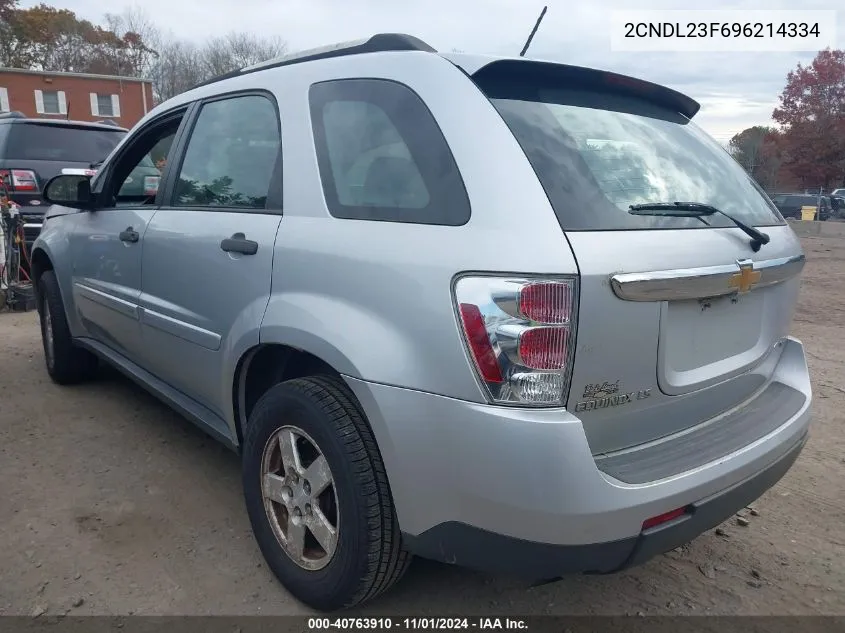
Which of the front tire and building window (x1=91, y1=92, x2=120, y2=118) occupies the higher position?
building window (x1=91, y1=92, x2=120, y2=118)

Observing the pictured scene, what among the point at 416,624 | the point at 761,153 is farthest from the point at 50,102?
the point at 761,153

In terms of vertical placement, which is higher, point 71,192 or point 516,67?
point 516,67

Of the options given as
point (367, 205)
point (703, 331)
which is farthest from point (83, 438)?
point (703, 331)

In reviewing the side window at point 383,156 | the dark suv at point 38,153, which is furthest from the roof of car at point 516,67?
the dark suv at point 38,153

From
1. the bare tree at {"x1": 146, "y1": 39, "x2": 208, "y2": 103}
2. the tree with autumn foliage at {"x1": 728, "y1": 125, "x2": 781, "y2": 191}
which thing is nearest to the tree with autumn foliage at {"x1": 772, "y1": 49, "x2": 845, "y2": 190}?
the tree with autumn foliage at {"x1": 728, "y1": 125, "x2": 781, "y2": 191}

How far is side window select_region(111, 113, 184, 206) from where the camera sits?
11.6 feet

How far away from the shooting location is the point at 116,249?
3.50m

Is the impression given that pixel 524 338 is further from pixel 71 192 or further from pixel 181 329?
pixel 71 192

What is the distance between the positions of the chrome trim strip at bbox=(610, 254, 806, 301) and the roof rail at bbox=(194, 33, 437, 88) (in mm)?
1015

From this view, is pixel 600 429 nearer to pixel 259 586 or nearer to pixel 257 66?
pixel 259 586

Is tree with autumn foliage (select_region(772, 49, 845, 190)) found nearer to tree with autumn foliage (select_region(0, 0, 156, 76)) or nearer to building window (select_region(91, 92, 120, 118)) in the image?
building window (select_region(91, 92, 120, 118))

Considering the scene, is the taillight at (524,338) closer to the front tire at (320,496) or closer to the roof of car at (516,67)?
the front tire at (320,496)

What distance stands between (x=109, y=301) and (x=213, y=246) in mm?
1286

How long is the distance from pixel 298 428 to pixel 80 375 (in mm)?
3082
